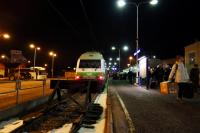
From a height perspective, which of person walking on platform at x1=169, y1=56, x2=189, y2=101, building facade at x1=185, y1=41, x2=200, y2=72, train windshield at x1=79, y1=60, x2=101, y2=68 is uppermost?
building facade at x1=185, y1=41, x2=200, y2=72

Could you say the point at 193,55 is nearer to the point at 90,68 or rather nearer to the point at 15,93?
the point at 90,68

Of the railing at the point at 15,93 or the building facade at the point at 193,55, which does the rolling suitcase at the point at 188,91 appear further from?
the building facade at the point at 193,55

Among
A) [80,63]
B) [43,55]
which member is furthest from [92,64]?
[43,55]

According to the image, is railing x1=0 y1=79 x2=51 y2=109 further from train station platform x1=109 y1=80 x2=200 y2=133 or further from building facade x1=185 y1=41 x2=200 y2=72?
building facade x1=185 y1=41 x2=200 y2=72

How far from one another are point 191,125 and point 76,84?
6.22 meters

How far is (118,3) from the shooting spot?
2869 centimetres

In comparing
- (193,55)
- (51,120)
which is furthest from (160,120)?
(193,55)

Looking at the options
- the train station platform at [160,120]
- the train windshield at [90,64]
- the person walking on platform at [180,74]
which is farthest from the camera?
the train windshield at [90,64]

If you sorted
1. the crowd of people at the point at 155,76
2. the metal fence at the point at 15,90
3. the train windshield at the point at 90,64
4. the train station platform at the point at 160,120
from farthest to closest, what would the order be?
1. the crowd of people at the point at 155,76
2. the train windshield at the point at 90,64
3. the metal fence at the point at 15,90
4. the train station platform at the point at 160,120

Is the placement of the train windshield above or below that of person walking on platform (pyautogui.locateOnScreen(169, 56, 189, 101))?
above

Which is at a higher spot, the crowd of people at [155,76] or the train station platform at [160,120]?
the crowd of people at [155,76]

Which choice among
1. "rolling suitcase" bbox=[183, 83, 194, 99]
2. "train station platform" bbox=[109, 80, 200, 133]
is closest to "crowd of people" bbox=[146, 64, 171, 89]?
"rolling suitcase" bbox=[183, 83, 194, 99]

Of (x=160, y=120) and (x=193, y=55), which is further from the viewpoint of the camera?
(x=193, y=55)

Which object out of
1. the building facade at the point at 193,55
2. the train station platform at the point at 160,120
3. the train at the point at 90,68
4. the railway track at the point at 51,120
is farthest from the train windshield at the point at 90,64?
the train station platform at the point at 160,120
